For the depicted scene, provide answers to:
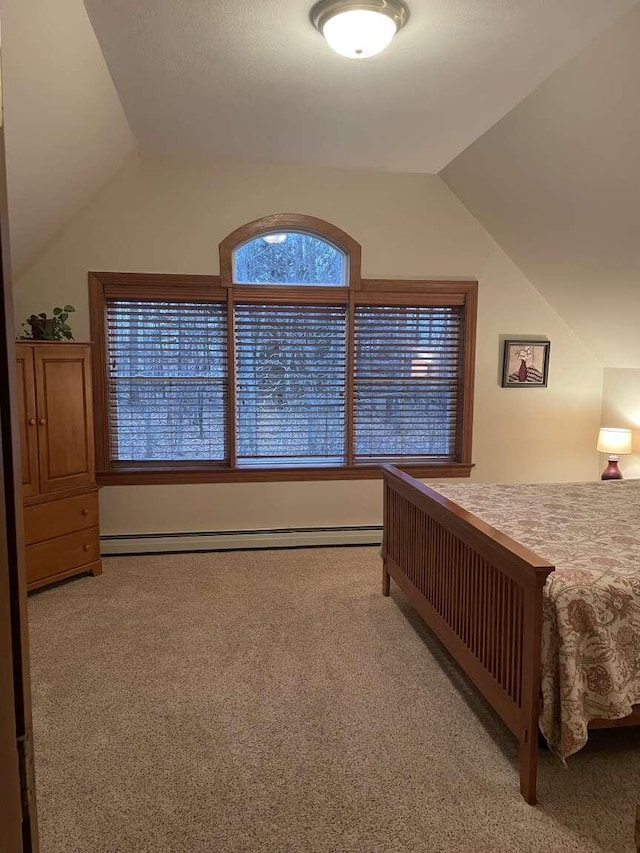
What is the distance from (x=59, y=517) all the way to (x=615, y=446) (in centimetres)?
394

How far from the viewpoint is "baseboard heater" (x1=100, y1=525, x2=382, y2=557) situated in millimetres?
4352

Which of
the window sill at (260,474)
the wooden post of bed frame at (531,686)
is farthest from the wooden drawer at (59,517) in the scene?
the wooden post of bed frame at (531,686)

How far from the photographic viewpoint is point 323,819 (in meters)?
1.84

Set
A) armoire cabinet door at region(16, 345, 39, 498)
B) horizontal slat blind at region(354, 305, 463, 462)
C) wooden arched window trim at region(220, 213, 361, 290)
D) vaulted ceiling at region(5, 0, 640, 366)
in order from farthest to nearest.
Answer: horizontal slat blind at region(354, 305, 463, 462) → wooden arched window trim at region(220, 213, 361, 290) → armoire cabinet door at region(16, 345, 39, 498) → vaulted ceiling at region(5, 0, 640, 366)

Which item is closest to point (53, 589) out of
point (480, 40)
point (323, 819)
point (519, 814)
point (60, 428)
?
point (60, 428)

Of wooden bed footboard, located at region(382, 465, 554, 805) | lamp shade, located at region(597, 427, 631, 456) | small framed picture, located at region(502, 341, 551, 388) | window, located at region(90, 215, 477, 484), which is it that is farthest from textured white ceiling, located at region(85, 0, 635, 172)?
lamp shade, located at region(597, 427, 631, 456)

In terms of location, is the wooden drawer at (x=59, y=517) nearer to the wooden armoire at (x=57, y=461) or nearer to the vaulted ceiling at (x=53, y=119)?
the wooden armoire at (x=57, y=461)

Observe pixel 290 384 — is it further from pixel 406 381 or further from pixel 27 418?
pixel 27 418

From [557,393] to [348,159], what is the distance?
2447 millimetres

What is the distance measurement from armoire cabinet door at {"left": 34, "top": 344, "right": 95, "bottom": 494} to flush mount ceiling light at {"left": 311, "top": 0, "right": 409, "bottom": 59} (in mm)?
2354

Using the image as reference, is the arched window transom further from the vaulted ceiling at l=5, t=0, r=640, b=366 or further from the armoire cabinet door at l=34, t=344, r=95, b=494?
the armoire cabinet door at l=34, t=344, r=95, b=494

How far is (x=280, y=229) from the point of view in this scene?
4.34 m

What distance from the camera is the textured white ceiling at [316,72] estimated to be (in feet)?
7.50

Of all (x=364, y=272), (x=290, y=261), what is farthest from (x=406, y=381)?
(x=290, y=261)
